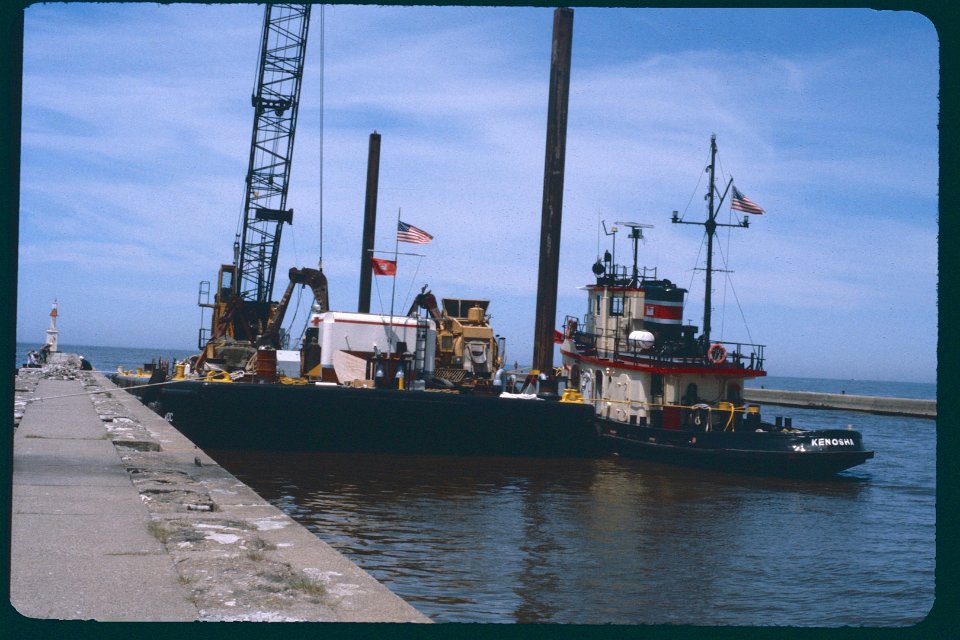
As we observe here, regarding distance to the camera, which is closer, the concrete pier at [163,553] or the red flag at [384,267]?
the concrete pier at [163,553]

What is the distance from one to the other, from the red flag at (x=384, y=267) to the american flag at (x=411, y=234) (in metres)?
0.72

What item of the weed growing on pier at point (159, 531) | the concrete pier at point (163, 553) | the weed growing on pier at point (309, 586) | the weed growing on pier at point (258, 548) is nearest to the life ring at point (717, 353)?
the concrete pier at point (163, 553)

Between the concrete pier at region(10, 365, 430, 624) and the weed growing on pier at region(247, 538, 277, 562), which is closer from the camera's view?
the concrete pier at region(10, 365, 430, 624)

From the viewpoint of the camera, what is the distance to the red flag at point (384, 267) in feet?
80.2

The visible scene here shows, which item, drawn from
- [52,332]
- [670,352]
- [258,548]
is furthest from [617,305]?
[52,332]

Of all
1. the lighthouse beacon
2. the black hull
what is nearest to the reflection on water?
the black hull

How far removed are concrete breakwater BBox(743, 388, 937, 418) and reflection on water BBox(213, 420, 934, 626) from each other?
41.0 meters

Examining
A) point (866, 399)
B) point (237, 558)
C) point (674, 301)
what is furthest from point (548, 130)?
point (866, 399)

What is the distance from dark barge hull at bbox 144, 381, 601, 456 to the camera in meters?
21.4

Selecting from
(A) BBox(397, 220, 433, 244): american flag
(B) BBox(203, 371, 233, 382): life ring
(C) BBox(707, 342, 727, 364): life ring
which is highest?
(A) BBox(397, 220, 433, 244): american flag

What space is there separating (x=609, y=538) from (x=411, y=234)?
13.3 meters

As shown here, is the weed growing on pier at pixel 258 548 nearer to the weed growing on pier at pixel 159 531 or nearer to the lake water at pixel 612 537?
the weed growing on pier at pixel 159 531

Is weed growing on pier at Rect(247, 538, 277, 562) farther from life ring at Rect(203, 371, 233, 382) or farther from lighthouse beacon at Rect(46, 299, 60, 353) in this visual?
lighthouse beacon at Rect(46, 299, 60, 353)

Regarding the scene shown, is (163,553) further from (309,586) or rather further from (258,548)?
(309,586)
